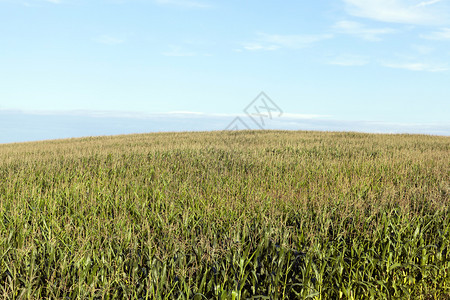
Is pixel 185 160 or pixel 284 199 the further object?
pixel 185 160

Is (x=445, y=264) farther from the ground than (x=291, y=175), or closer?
closer

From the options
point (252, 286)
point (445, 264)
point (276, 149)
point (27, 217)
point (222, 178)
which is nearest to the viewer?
point (252, 286)

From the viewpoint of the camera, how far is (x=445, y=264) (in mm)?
4965

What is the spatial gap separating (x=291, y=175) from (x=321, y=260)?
16.2ft

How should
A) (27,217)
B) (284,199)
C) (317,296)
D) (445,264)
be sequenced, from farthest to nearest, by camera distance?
1. (284,199)
2. (27,217)
3. (445,264)
4. (317,296)

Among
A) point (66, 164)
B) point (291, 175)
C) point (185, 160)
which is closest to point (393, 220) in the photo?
point (291, 175)

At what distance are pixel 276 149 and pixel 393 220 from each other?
10.0 m

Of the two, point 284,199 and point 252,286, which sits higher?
point 284,199

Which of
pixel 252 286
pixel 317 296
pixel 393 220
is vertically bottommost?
pixel 317 296

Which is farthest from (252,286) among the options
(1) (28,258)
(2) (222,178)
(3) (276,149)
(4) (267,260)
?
(3) (276,149)

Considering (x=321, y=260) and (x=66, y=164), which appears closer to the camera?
(x=321, y=260)

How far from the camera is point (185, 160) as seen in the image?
476 inches

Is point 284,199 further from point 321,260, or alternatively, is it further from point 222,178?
point 222,178

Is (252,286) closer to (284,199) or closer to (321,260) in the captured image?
(321,260)
